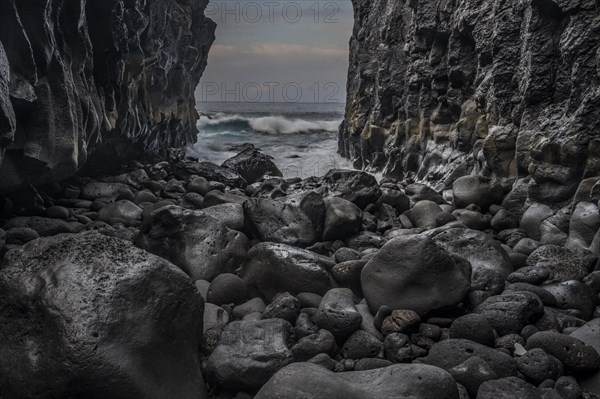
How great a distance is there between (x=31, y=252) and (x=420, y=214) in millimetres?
6318

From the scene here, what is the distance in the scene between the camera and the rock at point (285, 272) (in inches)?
198

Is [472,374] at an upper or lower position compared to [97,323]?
lower

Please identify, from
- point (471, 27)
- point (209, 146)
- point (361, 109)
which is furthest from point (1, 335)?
point (209, 146)

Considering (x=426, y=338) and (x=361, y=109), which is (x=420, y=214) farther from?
(x=361, y=109)

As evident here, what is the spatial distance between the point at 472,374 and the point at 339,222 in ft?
13.1

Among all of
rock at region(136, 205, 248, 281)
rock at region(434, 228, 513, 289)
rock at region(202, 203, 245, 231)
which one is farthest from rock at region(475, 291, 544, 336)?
rock at region(202, 203, 245, 231)

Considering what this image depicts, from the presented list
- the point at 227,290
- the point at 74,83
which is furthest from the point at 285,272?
the point at 74,83

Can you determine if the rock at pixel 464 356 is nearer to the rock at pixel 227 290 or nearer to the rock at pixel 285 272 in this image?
the rock at pixel 285 272

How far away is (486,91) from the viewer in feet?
33.3

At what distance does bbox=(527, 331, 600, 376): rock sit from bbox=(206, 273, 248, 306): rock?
2710 millimetres

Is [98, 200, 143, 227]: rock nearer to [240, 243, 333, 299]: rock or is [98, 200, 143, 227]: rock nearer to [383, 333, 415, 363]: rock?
[240, 243, 333, 299]: rock

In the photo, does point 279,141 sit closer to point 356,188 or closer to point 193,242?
point 356,188

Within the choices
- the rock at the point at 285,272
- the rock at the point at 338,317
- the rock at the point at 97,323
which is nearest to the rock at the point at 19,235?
the rock at the point at 97,323

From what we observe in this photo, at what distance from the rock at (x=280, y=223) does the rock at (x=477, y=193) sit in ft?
10.9
